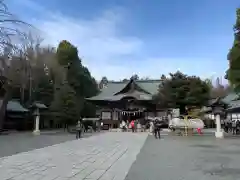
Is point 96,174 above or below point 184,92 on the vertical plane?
below

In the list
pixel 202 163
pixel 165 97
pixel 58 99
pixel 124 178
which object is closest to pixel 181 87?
pixel 165 97

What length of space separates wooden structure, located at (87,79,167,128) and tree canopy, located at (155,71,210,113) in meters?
6.06

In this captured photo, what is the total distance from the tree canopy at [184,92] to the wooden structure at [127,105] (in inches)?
238

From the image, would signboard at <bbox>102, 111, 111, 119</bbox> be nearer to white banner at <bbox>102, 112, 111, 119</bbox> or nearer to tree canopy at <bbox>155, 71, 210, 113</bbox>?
white banner at <bbox>102, 112, 111, 119</bbox>

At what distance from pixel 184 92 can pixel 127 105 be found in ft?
35.6

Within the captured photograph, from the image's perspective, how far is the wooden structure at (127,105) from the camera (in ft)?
150

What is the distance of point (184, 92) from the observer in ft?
124

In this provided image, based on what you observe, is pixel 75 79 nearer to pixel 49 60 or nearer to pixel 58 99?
pixel 49 60

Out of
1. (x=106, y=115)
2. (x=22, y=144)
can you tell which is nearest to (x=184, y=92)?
(x=106, y=115)

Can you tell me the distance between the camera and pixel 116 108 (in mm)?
46281

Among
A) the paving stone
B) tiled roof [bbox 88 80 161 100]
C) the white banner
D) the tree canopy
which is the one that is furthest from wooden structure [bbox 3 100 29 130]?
the paving stone

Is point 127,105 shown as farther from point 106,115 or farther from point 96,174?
point 96,174

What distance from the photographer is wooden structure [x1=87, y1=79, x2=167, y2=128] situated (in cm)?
4562

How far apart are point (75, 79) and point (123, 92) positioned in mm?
10317
